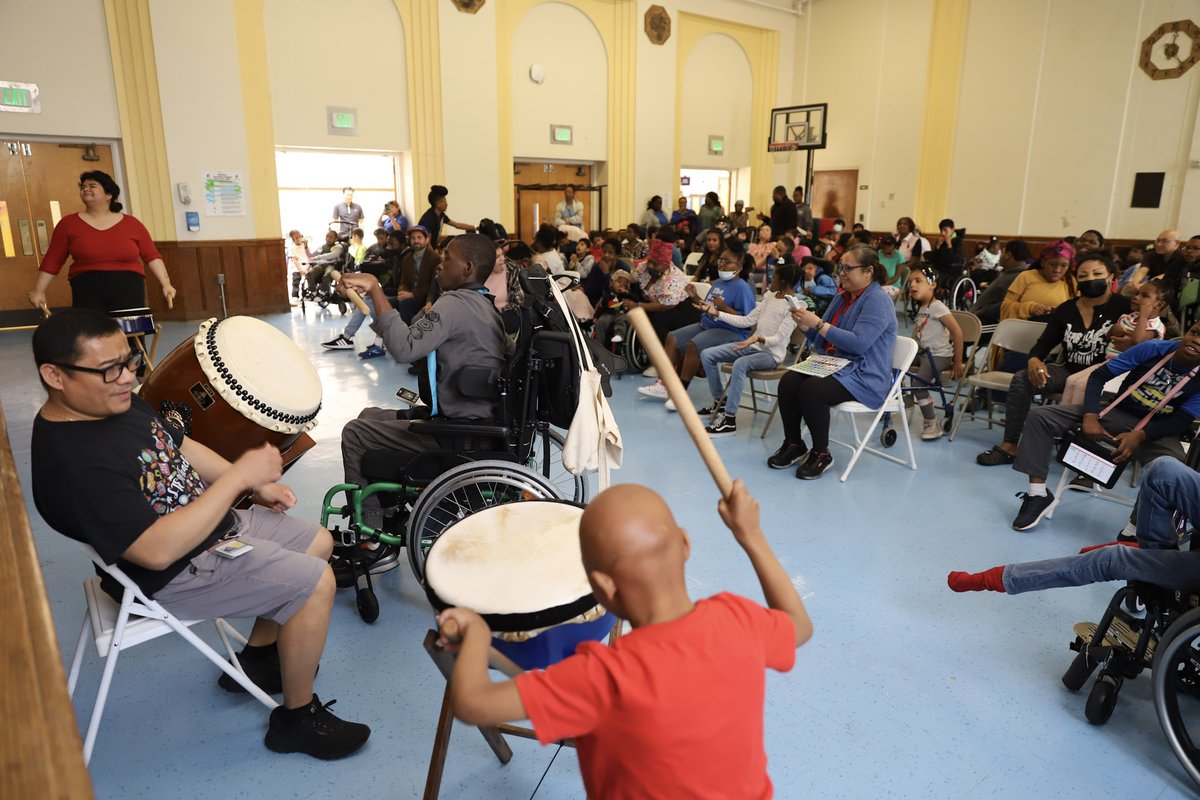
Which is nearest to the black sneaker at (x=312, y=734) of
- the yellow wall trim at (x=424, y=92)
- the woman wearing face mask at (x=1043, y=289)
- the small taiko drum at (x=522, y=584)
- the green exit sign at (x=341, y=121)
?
the small taiko drum at (x=522, y=584)

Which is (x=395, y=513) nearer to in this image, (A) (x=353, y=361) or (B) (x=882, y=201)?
(A) (x=353, y=361)

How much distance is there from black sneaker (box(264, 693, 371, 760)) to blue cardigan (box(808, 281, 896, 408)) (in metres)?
2.99

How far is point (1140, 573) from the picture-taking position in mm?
2064

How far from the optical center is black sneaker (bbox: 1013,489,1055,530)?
3.37 metres

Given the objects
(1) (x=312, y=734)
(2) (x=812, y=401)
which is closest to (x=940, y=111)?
(2) (x=812, y=401)

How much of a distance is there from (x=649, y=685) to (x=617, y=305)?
585 cm

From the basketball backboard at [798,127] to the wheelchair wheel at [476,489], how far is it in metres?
11.7

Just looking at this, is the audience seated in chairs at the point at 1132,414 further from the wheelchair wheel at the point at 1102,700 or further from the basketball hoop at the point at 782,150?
the basketball hoop at the point at 782,150

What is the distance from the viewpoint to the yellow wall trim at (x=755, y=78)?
12.8 meters

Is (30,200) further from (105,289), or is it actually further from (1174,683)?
(1174,683)

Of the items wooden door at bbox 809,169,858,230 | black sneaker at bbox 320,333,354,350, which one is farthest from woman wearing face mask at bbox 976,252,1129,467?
wooden door at bbox 809,169,858,230

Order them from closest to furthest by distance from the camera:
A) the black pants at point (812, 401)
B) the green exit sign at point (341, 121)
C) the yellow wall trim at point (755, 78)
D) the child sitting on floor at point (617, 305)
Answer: the black pants at point (812, 401), the child sitting on floor at point (617, 305), the green exit sign at point (341, 121), the yellow wall trim at point (755, 78)

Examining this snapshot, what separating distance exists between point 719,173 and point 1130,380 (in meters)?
12.1

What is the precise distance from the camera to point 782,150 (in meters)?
13.5
